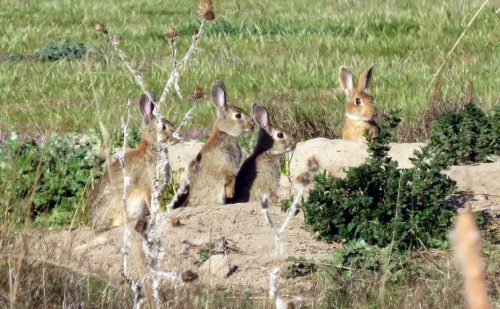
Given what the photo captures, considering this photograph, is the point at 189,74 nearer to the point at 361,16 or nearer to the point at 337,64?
the point at 337,64

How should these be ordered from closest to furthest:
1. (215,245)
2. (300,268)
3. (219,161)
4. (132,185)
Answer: (300,268) → (215,245) → (132,185) → (219,161)

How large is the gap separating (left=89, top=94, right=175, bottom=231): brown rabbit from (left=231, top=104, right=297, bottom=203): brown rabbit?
2.33 feet

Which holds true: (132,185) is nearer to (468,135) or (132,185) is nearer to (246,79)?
(468,135)

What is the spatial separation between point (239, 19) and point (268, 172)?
23.2ft

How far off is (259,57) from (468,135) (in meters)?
5.03

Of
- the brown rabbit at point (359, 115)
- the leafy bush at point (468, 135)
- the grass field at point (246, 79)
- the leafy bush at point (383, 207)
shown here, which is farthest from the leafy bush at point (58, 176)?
the leafy bush at point (468, 135)

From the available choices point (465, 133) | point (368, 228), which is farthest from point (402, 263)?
point (465, 133)

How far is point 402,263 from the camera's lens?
386 centimetres

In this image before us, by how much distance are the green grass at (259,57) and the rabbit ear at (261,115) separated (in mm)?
552

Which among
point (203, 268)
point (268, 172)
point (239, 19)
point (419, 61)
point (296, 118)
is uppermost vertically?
point (239, 19)

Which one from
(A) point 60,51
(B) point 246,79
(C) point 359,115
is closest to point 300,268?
(C) point 359,115

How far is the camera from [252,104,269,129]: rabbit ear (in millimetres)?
6512

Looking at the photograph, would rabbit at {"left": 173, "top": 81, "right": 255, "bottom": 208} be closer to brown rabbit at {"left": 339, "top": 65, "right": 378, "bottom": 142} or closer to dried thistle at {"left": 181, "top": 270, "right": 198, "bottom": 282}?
brown rabbit at {"left": 339, "top": 65, "right": 378, "bottom": 142}

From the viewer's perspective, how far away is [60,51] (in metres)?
10.5
